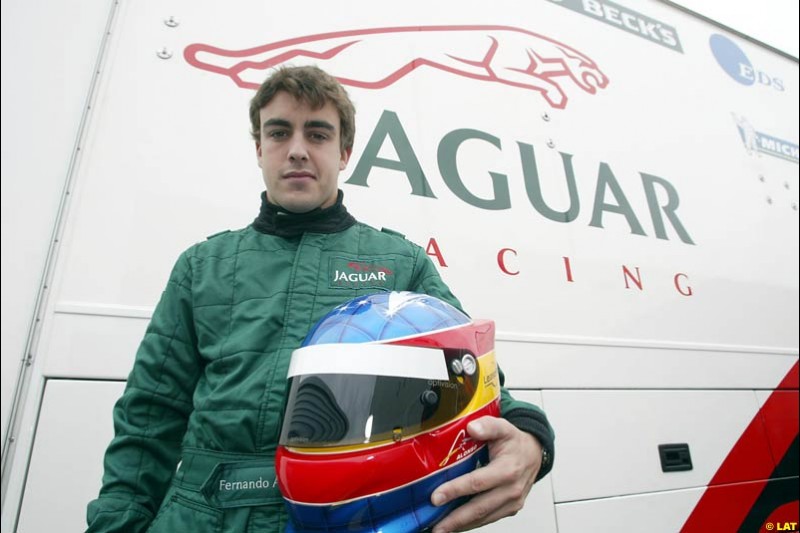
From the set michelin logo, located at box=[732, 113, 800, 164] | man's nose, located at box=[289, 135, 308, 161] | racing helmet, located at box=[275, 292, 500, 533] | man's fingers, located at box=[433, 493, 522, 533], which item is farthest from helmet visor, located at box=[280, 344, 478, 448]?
michelin logo, located at box=[732, 113, 800, 164]

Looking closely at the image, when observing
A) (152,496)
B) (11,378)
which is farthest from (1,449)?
(152,496)

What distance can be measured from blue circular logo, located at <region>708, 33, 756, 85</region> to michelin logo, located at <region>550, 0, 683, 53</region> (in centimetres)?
28

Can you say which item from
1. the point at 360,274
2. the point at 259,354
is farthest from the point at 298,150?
the point at 259,354

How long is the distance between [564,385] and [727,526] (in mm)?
681

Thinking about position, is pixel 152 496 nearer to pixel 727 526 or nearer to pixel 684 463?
pixel 684 463

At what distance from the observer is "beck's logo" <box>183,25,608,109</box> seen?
1.30m

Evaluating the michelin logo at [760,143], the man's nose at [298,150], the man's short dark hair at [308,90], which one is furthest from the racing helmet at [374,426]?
the michelin logo at [760,143]

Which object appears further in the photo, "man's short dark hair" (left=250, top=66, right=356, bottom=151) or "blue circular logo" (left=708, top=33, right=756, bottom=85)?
"blue circular logo" (left=708, top=33, right=756, bottom=85)

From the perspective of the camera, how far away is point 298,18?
1.42m

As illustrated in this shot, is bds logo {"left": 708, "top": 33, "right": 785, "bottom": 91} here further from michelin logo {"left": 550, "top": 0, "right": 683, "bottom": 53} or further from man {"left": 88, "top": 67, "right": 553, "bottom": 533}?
man {"left": 88, "top": 67, "right": 553, "bottom": 533}

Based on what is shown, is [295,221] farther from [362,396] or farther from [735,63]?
[735,63]

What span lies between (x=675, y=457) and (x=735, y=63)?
2.05 meters

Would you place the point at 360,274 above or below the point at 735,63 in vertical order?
below

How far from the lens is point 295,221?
92 cm
